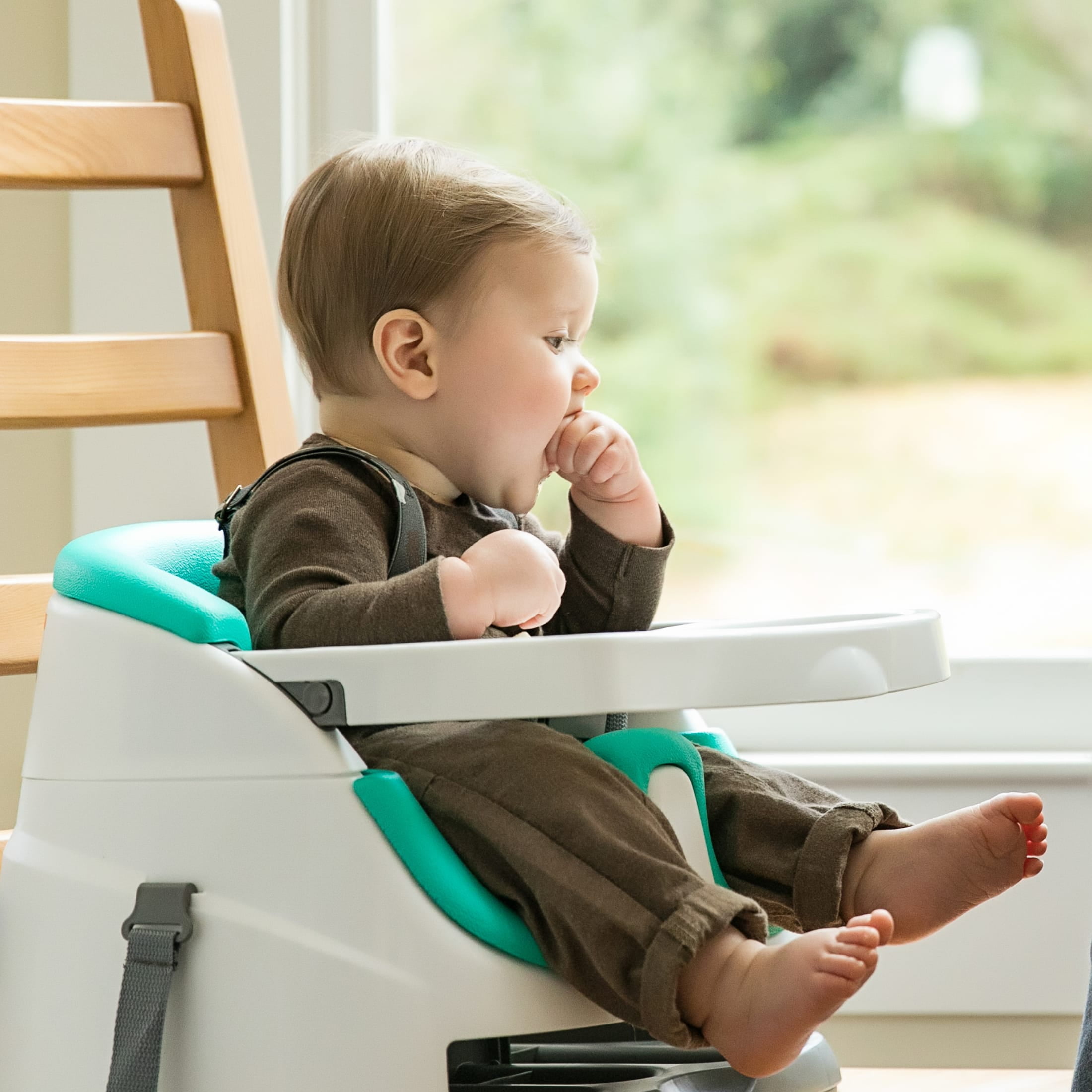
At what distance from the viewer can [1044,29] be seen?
4.09ft

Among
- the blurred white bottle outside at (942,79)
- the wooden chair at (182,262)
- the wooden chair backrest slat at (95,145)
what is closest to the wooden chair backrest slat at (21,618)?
the wooden chair at (182,262)

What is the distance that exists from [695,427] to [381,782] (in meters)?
0.80

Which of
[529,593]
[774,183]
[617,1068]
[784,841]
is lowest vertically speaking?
[617,1068]

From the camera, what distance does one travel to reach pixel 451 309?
0.74m

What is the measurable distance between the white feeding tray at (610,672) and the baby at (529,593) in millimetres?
60

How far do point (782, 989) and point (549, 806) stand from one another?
0.38 feet

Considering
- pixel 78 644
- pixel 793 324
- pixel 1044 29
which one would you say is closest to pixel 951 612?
pixel 793 324

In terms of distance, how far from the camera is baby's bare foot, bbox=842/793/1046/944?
625mm

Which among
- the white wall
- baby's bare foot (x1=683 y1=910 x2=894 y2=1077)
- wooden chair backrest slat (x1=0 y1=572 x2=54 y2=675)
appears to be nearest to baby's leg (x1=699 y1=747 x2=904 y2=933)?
baby's bare foot (x1=683 y1=910 x2=894 y2=1077)

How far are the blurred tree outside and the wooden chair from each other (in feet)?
0.96

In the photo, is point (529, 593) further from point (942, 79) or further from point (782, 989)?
point (942, 79)

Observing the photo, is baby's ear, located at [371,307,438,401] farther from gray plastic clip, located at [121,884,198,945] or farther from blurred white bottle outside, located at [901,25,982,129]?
blurred white bottle outside, located at [901,25,982,129]

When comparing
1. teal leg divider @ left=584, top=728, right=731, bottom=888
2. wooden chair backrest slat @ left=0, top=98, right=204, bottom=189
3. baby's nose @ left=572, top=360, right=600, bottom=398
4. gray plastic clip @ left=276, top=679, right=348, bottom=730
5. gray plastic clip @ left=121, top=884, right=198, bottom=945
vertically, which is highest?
wooden chair backrest slat @ left=0, top=98, right=204, bottom=189

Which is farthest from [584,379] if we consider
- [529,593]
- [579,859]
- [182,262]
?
[182,262]
